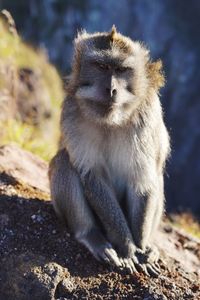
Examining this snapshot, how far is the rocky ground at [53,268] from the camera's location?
5125 millimetres

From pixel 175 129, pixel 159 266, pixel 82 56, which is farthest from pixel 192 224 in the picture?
pixel 175 129

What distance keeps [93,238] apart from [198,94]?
2083 centimetres

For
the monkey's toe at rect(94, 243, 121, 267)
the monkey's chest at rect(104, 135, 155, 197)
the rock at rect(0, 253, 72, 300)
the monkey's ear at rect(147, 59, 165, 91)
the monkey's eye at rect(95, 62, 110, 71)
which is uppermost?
the monkey's ear at rect(147, 59, 165, 91)

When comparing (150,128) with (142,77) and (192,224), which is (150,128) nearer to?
(142,77)

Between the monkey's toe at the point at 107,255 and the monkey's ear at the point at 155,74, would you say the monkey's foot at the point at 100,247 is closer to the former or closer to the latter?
the monkey's toe at the point at 107,255

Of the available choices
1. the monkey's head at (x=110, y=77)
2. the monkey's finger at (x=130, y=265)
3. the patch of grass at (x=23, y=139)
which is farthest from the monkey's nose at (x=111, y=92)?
the patch of grass at (x=23, y=139)

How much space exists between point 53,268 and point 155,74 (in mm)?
1728

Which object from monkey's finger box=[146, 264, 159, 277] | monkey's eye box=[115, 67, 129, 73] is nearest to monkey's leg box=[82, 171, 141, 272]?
monkey's finger box=[146, 264, 159, 277]

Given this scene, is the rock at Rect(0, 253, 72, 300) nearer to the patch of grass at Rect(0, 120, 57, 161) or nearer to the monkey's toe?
the monkey's toe

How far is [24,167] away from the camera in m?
7.15

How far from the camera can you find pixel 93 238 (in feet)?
18.3

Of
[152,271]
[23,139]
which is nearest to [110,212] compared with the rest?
[152,271]

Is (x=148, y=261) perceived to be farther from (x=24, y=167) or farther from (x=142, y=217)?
(x=24, y=167)

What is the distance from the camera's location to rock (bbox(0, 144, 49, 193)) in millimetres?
6715
